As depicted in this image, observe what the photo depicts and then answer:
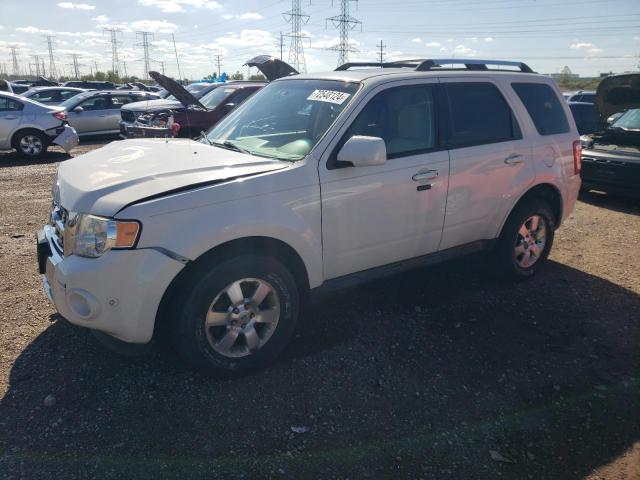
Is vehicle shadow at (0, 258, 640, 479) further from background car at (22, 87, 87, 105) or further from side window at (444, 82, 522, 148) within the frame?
background car at (22, 87, 87, 105)

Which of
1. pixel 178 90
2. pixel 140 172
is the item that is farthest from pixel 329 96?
pixel 178 90

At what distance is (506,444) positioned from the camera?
271 cm

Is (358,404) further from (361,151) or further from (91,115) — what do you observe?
(91,115)

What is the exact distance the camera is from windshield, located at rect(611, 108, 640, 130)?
8.92 meters

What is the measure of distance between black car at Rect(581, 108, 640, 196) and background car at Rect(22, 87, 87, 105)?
15.9m

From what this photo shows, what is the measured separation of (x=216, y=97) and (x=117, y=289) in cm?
926

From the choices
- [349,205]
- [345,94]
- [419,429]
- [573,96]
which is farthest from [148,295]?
[573,96]

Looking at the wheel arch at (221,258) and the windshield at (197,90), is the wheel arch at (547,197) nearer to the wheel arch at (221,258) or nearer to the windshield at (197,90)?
the wheel arch at (221,258)

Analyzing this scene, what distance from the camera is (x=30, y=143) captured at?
38.7 feet

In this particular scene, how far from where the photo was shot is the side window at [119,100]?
15.6m

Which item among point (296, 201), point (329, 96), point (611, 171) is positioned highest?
point (329, 96)

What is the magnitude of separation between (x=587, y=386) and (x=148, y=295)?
9.24 ft

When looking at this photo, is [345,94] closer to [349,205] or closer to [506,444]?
[349,205]

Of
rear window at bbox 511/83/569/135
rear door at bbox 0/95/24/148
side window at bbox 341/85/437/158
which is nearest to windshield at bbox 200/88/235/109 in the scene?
rear door at bbox 0/95/24/148
